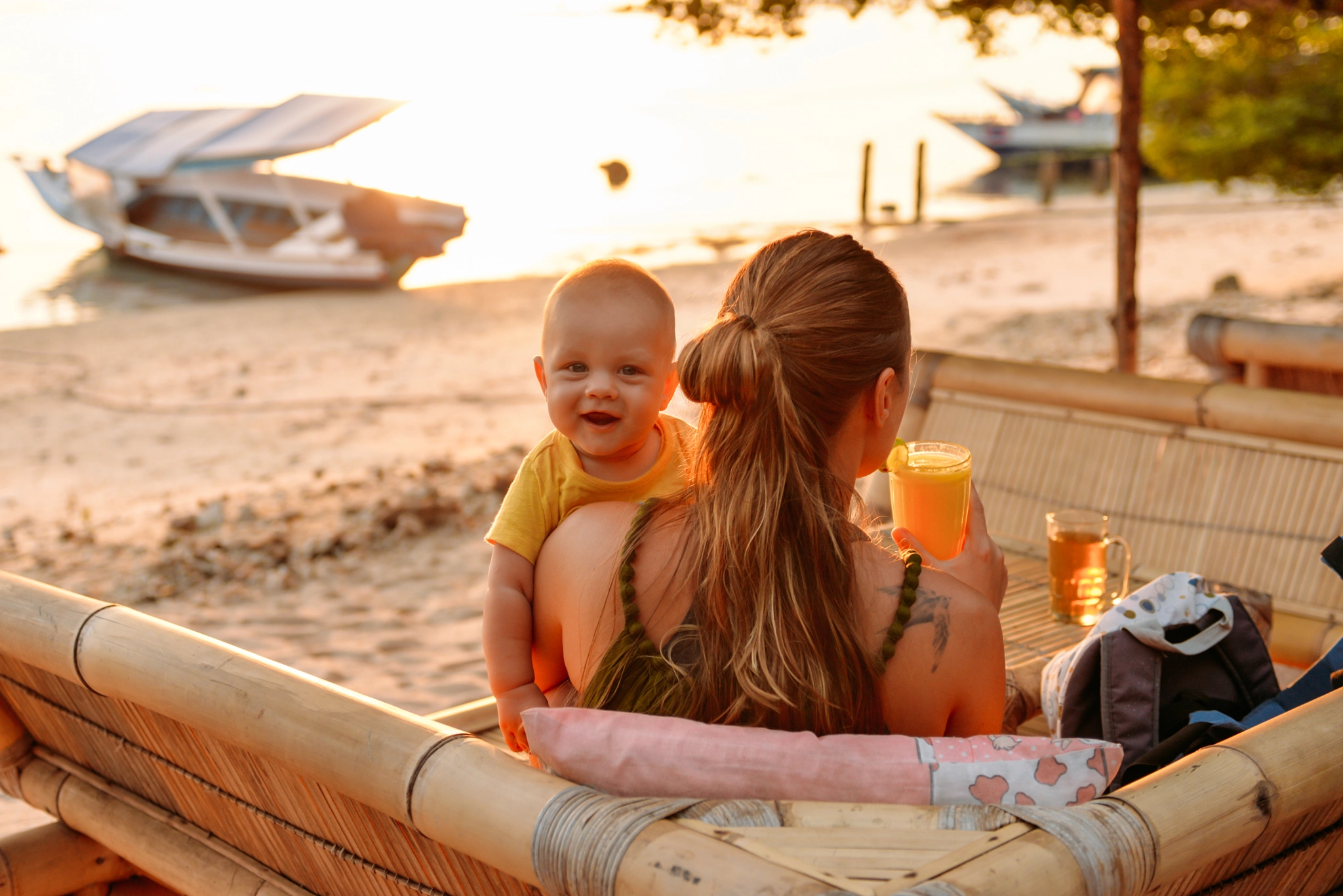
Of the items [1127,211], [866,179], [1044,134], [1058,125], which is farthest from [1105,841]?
[1058,125]

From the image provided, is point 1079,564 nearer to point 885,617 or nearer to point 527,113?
point 885,617

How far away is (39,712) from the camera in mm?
1808

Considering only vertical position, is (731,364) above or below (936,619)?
above

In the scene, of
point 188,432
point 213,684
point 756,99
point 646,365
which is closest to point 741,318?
point 646,365

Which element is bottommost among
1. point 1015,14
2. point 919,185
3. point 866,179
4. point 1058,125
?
point 919,185

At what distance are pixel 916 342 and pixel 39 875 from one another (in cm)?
764

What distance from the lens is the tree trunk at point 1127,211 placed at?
13.6 ft

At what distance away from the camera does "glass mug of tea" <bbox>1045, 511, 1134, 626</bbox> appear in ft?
6.48

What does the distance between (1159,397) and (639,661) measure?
5.93 ft

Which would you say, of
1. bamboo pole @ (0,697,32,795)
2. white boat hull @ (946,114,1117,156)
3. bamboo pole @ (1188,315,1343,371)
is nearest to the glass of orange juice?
bamboo pole @ (0,697,32,795)

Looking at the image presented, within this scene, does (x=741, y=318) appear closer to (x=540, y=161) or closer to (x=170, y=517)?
(x=170, y=517)

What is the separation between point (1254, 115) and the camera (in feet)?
29.6

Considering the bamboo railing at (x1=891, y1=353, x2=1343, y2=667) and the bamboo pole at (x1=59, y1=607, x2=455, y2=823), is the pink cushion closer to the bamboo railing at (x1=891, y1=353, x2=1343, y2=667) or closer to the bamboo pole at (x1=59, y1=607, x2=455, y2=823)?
the bamboo pole at (x1=59, y1=607, x2=455, y2=823)

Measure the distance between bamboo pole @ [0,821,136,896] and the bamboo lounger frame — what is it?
25 millimetres
